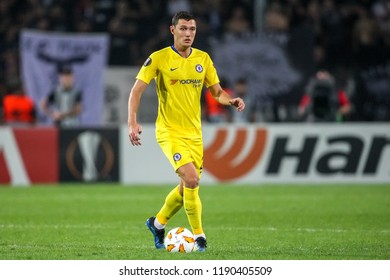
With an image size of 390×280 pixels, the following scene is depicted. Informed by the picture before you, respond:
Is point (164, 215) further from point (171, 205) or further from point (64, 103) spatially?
point (64, 103)

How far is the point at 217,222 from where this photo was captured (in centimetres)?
1246

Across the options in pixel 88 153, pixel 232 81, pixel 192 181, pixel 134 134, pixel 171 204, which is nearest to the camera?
pixel 134 134

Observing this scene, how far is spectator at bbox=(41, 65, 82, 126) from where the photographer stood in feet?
63.6

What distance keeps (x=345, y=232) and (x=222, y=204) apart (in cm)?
381

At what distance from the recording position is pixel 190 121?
9625mm

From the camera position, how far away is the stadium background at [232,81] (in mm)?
18219

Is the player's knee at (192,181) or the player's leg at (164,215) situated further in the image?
the player's leg at (164,215)

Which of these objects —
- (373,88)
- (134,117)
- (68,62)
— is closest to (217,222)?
(134,117)

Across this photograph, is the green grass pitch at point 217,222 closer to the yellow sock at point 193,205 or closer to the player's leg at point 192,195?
the player's leg at point 192,195

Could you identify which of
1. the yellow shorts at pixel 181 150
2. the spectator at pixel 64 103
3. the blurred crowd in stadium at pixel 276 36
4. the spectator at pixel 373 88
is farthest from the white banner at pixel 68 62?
the yellow shorts at pixel 181 150

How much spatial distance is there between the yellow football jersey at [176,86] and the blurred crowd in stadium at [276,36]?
396 inches

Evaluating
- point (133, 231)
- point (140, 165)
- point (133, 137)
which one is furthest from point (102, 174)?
point (133, 137)

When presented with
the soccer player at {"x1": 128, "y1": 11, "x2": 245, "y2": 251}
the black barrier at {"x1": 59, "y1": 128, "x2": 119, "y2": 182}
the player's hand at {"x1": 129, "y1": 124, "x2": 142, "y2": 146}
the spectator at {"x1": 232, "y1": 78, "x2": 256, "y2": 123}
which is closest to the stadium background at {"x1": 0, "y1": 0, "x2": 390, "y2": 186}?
the black barrier at {"x1": 59, "y1": 128, "x2": 119, "y2": 182}

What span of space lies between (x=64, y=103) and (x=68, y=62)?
1058 mm
